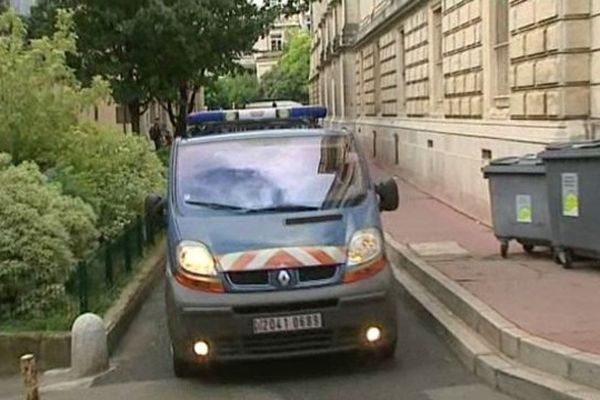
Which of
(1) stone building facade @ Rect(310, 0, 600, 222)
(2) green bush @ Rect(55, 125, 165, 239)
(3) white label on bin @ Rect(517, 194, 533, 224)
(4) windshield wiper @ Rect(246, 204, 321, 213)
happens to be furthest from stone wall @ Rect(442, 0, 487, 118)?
(4) windshield wiper @ Rect(246, 204, 321, 213)

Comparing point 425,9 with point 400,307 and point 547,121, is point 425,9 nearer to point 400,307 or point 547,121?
point 547,121

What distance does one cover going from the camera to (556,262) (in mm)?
10977

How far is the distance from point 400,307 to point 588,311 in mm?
2502

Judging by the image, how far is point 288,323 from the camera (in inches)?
291

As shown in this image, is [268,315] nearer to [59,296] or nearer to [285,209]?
[285,209]

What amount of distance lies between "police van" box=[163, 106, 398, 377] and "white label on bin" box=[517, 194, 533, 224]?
3692 millimetres

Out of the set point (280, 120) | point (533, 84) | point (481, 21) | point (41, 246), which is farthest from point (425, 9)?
point (41, 246)

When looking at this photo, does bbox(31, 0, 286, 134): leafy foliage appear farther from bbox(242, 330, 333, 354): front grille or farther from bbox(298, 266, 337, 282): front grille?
bbox(242, 330, 333, 354): front grille

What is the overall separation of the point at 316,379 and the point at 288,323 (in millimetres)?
618

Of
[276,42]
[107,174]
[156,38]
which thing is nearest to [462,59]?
[107,174]

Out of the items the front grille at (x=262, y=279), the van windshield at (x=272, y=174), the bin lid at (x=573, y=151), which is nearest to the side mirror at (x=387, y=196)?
the van windshield at (x=272, y=174)

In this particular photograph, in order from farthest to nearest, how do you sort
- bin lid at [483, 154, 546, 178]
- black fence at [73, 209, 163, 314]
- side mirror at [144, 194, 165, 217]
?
bin lid at [483, 154, 546, 178]
black fence at [73, 209, 163, 314]
side mirror at [144, 194, 165, 217]

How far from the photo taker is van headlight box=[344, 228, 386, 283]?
24.9 feet

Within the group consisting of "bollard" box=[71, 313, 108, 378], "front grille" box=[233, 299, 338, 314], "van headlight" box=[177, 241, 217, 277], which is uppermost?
"van headlight" box=[177, 241, 217, 277]
